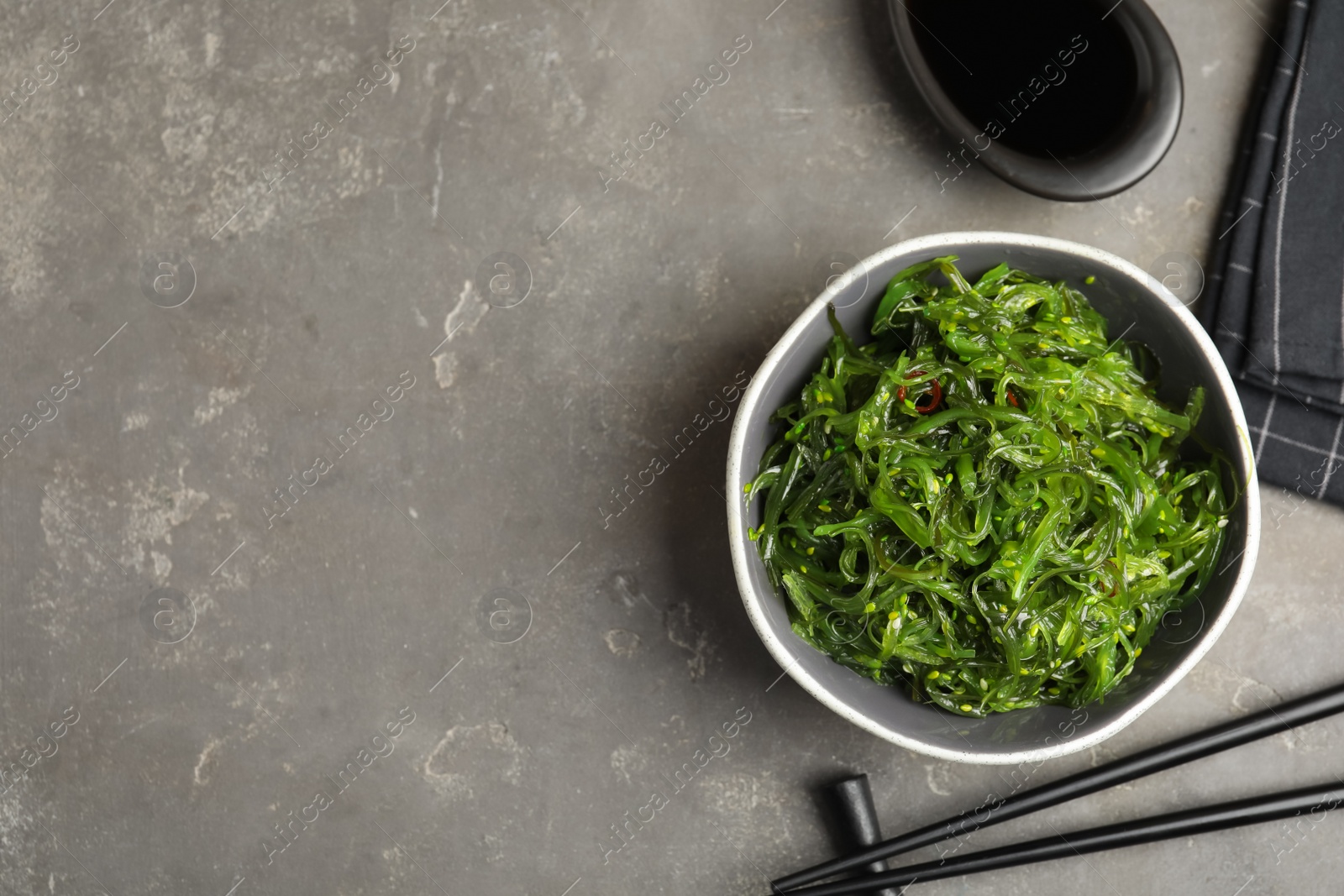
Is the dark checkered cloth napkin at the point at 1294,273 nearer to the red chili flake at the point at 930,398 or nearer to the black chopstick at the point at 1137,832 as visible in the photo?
the black chopstick at the point at 1137,832

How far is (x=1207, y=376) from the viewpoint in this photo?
160 cm

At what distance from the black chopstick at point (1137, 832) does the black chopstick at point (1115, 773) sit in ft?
0.16

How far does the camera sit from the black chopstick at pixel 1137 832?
1.84m

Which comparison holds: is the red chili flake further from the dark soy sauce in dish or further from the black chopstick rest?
the black chopstick rest

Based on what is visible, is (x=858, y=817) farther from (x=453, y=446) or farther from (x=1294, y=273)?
(x=1294, y=273)

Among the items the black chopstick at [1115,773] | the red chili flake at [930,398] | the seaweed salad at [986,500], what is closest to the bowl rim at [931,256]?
the seaweed salad at [986,500]

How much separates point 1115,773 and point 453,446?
58.7 inches

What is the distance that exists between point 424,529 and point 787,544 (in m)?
0.82

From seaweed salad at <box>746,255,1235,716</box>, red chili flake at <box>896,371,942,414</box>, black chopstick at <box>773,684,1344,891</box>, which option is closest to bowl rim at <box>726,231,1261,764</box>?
seaweed salad at <box>746,255,1235,716</box>

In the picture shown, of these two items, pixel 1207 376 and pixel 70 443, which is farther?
pixel 70 443

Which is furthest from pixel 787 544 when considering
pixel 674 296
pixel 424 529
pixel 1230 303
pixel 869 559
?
pixel 1230 303

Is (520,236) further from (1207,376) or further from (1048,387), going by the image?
(1207,376)

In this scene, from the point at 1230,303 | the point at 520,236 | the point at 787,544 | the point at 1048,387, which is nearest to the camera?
the point at 1048,387

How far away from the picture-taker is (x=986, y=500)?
1.54 metres
